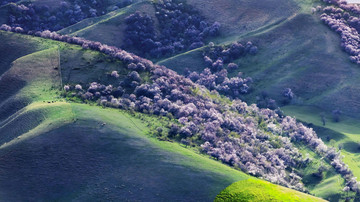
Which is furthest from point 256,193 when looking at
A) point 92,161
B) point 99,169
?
point 92,161

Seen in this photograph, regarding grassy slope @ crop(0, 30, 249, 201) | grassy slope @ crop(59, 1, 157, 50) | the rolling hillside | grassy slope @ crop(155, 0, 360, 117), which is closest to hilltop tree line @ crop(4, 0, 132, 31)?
the rolling hillside

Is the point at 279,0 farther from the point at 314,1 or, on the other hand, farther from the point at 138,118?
the point at 138,118

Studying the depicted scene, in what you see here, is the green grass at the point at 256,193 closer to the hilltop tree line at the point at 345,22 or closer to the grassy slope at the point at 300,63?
the grassy slope at the point at 300,63

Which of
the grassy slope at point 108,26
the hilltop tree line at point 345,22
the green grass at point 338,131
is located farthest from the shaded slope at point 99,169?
the hilltop tree line at point 345,22

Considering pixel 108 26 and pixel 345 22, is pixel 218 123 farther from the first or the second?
pixel 345 22

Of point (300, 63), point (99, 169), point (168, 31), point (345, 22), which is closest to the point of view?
point (99, 169)

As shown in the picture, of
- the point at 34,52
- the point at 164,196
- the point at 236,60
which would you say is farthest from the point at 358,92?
the point at 34,52
